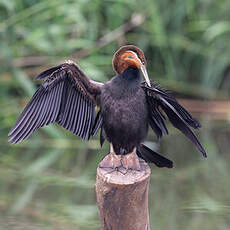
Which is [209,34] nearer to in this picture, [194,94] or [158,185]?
[194,94]

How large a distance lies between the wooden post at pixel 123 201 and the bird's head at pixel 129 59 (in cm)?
43

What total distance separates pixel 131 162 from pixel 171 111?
28cm

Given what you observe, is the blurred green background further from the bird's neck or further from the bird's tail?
the bird's neck

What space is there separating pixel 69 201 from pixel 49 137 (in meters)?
1.17

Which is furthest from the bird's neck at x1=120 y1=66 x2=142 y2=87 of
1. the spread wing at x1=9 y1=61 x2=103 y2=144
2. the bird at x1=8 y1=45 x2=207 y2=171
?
the spread wing at x1=9 y1=61 x2=103 y2=144

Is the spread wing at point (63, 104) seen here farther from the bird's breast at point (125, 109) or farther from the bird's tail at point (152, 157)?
the bird's tail at point (152, 157)

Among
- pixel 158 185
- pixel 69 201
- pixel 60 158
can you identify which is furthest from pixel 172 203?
pixel 60 158

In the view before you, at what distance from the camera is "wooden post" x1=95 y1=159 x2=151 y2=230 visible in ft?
8.98

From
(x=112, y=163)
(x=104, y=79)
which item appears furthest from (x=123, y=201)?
(x=104, y=79)

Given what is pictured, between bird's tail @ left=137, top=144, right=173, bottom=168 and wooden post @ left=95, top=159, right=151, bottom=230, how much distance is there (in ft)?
0.97

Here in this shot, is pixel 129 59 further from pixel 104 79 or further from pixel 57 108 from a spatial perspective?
pixel 104 79

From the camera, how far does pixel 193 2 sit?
230 inches

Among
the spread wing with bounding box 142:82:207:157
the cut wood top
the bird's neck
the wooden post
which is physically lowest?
the wooden post

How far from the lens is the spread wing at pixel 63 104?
306 centimetres
